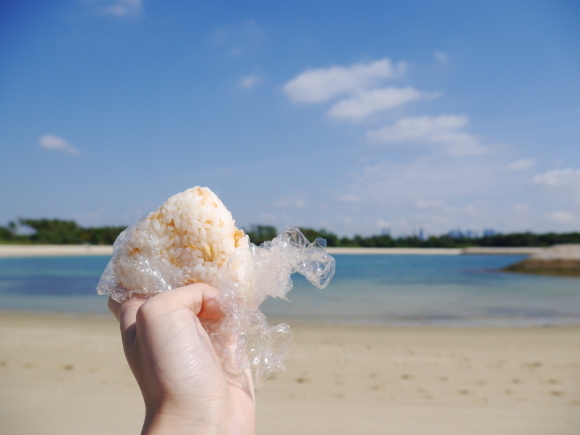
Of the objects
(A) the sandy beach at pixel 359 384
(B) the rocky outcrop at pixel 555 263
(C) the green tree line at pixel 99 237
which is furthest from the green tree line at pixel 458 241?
(A) the sandy beach at pixel 359 384

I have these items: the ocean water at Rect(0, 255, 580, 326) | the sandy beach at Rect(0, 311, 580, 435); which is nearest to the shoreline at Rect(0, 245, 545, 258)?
the ocean water at Rect(0, 255, 580, 326)

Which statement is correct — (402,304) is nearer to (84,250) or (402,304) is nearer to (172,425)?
(172,425)

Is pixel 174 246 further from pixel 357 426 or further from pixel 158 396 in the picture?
pixel 357 426

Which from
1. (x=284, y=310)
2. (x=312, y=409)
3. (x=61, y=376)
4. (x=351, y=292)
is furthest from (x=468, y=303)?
(x=61, y=376)

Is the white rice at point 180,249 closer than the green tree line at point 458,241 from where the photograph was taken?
Yes

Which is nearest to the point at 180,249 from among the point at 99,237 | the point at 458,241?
the point at 99,237

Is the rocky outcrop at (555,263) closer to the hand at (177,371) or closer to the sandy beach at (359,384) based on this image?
the sandy beach at (359,384)
